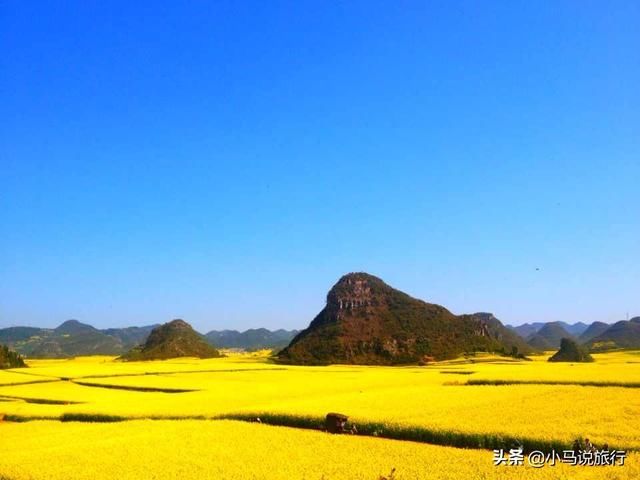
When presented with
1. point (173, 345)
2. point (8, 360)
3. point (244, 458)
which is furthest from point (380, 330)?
point (244, 458)

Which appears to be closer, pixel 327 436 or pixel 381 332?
pixel 327 436

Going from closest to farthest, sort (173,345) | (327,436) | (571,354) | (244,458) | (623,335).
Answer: (244,458) < (327,436) < (571,354) < (173,345) < (623,335)

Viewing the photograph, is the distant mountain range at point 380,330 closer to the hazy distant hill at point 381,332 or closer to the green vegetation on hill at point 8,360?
the hazy distant hill at point 381,332

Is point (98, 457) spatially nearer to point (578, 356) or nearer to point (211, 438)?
point (211, 438)

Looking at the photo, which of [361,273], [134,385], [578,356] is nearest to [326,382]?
[134,385]

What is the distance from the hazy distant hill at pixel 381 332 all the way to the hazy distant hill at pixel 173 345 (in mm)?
29094

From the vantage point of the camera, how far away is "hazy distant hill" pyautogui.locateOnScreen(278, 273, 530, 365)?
87.1 m

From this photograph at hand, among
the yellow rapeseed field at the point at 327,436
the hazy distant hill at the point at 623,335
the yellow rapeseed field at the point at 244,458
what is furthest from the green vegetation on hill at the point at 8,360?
the hazy distant hill at the point at 623,335

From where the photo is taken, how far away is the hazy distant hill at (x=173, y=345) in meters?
114

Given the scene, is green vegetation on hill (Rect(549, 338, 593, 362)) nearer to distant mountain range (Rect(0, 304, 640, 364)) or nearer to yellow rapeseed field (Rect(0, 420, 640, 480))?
distant mountain range (Rect(0, 304, 640, 364))

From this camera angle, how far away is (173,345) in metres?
118

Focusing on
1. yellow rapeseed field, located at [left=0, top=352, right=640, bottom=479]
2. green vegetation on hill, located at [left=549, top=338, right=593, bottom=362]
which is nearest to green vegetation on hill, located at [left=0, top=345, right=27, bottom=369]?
yellow rapeseed field, located at [left=0, top=352, right=640, bottom=479]

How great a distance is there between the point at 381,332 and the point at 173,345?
164 feet

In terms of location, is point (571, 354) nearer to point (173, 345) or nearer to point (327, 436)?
point (327, 436)
